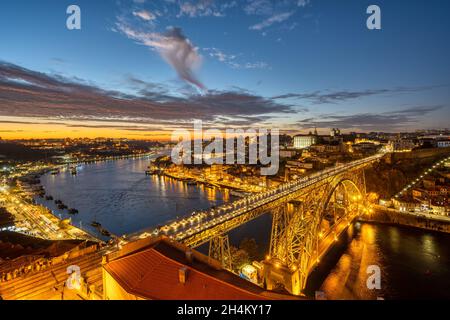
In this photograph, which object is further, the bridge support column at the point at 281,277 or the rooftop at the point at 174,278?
the bridge support column at the point at 281,277

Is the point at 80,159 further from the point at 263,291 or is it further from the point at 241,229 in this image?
the point at 263,291

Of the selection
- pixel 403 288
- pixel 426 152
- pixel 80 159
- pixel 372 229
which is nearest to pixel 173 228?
pixel 403 288

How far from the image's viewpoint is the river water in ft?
45.1

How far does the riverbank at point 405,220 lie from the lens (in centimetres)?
2114

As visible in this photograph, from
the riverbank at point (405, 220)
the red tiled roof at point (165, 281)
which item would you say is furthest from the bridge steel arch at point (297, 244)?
the riverbank at point (405, 220)

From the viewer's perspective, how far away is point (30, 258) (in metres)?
8.97

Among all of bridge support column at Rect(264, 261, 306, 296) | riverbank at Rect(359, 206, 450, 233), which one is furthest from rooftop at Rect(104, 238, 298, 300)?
riverbank at Rect(359, 206, 450, 233)

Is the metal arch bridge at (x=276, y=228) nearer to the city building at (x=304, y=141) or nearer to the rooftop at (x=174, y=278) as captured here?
the rooftop at (x=174, y=278)

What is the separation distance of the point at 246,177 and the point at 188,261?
38.2 metres

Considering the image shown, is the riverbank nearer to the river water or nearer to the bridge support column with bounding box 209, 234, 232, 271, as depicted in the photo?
the river water

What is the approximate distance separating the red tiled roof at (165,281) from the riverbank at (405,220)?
2384cm

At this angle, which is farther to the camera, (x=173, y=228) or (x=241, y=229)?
(x=241, y=229)

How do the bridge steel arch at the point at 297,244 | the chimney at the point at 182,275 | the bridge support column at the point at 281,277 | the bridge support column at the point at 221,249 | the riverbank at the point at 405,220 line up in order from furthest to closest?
the riverbank at the point at 405,220 < the bridge steel arch at the point at 297,244 < the bridge support column at the point at 281,277 < the bridge support column at the point at 221,249 < the chimney at the point at 182,275

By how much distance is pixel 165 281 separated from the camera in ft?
15.9
